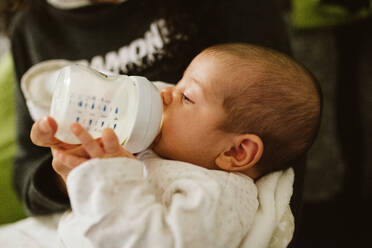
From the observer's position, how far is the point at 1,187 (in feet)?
3.96

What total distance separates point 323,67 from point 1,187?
1.52 metres

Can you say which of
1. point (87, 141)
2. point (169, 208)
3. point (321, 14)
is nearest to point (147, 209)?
point (169, 208)

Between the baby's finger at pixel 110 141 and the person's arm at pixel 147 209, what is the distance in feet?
0.06

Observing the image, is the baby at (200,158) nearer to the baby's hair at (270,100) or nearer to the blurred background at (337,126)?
the baby's hair at (270,100)

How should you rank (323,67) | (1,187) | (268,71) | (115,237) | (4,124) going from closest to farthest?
(115,237) < (268,71) < (1,187) < (4,124) < (323,67)

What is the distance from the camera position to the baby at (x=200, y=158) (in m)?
0.59

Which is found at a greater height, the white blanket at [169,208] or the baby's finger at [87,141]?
the baby's finger at [87,141]

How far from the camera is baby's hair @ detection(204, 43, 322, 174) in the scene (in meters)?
0.70

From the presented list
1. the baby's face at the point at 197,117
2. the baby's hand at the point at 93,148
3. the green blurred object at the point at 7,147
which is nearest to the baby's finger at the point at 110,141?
the baby's hand at the point at 93,148

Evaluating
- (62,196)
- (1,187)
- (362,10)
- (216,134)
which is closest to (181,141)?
(216,134)

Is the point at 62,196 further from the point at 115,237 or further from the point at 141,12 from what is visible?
the point at 141,12

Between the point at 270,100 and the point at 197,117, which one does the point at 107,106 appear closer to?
the point at 197,117

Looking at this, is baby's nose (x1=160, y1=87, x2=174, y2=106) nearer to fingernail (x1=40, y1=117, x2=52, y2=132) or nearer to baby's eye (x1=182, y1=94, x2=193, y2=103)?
A: baby's eye (x1=182, y1=94, x2=193, y2=103)

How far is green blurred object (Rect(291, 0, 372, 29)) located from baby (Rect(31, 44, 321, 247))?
2.74 feet
